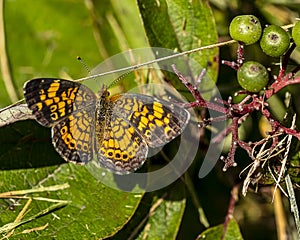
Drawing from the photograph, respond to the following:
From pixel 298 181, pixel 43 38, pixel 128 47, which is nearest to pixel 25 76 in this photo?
pixel 43 38

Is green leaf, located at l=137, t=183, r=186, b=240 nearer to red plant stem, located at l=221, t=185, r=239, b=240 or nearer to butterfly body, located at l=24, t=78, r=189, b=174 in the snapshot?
red plant stem, located at l=221, t=185, r=239, b=240

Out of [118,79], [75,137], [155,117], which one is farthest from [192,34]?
[75,137]

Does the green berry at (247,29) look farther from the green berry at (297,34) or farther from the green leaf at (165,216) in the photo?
the green leaf at (165,216)

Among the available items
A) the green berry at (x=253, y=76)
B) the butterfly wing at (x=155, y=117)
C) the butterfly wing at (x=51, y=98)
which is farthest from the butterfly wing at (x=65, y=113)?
the green berry at (x=253, y=76)

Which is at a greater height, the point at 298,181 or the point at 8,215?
the point at 8,215

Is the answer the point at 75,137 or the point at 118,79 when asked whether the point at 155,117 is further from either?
the point at 118,79

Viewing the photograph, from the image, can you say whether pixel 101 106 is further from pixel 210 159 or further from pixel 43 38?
pixel 43 38

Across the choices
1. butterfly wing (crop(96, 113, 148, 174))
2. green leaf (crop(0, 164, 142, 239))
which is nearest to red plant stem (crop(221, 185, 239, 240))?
green leaf (crop(0, 164, 142, 239))
